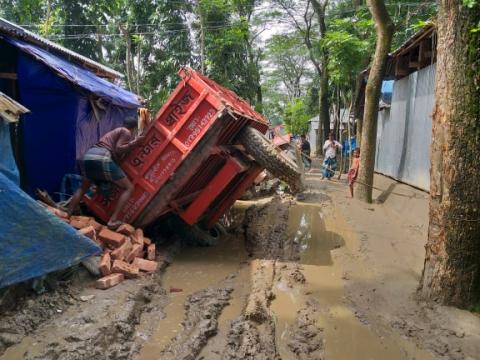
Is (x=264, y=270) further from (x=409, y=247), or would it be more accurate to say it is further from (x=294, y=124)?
(x=294, y=124)

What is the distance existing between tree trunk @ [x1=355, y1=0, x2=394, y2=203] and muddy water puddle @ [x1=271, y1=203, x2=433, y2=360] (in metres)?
3.03

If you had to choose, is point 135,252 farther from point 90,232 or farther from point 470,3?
point 470,3

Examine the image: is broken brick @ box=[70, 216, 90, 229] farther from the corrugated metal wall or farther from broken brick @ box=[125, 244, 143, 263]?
the corrugated metal wall

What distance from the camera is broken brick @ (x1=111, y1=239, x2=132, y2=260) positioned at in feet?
15.9

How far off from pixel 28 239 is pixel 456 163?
406cm

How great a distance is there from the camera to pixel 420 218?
303 inches

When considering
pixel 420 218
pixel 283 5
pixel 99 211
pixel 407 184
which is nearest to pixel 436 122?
pixel 420 218

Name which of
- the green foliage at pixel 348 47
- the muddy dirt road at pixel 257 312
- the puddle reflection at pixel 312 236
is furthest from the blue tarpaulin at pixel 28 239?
the green foliage at pixel 348 47

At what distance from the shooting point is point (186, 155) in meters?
5.57

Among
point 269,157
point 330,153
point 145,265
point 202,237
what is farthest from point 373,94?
point 145,265

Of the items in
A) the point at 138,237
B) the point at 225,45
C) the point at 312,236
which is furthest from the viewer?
the point at 225,45

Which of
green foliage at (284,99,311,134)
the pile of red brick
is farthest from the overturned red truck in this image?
green foliage at (284,99,311,134)

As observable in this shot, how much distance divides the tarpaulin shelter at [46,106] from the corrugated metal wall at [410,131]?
6.28m

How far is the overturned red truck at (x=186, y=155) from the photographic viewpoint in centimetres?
560
